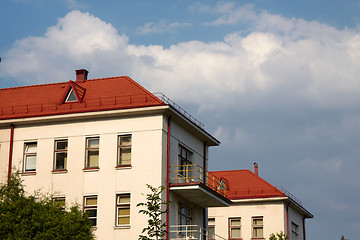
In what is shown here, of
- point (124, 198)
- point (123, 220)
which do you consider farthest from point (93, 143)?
point (123, 220)

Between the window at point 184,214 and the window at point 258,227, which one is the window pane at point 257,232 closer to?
the window at point 258,227

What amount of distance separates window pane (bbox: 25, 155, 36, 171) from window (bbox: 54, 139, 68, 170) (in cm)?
131

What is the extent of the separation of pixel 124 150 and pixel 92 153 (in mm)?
1761

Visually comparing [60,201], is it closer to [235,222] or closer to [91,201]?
[91,201]

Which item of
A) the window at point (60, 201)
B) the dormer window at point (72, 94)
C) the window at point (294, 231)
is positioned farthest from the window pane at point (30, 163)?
the window at point (294, 231)

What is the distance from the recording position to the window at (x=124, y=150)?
32.5m

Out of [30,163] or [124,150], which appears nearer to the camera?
[124,150]

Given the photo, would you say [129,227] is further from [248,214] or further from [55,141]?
[248,214]

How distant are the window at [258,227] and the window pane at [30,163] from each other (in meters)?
18.4

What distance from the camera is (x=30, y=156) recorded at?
34.3 meters

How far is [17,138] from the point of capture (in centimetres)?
3459

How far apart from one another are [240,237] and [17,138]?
1894cm

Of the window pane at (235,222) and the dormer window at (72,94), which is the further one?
the window pane at (235,222)

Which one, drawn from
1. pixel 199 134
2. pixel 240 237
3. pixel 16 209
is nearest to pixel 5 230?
pixel 16 209
